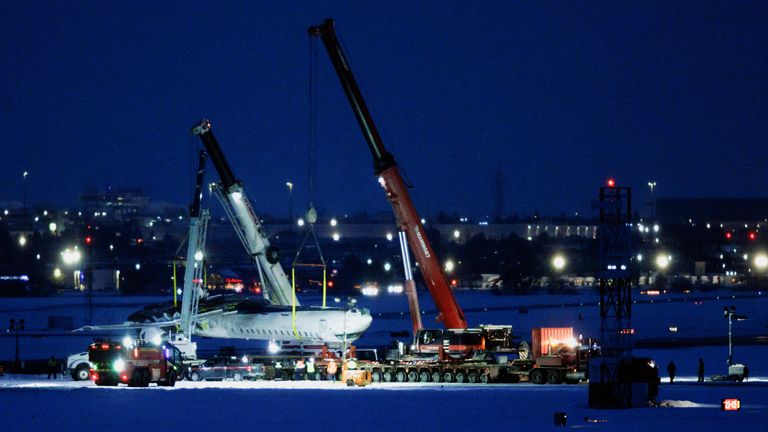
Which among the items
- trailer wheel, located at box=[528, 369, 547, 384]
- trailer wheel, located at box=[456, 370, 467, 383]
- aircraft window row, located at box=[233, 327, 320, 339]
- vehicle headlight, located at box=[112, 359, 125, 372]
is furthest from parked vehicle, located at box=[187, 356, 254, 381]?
trailer wheel, located at box=[528, 369, 547, 384]

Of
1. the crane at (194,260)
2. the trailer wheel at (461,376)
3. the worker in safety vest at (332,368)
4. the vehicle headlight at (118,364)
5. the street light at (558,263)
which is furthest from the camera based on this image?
the street light at (558,263)

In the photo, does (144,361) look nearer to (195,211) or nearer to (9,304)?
(195,211)

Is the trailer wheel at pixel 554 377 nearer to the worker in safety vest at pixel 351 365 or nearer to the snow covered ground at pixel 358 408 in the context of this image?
the snow covered ground at pixel 358 408

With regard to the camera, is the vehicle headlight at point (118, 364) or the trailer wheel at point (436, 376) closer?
the vehicle headlight at point (118, 364)

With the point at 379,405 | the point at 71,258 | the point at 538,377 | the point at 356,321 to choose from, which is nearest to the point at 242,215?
the point at 356,321

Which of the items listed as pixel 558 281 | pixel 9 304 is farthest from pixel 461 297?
pixel 9 304

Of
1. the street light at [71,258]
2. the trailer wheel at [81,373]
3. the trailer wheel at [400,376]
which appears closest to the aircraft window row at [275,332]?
the trailer wheel at [400,376]

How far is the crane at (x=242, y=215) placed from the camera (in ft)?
216

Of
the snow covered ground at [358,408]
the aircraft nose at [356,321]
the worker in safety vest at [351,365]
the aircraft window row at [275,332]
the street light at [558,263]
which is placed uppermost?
the street light at [558,263]

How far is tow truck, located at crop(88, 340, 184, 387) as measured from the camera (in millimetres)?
46375

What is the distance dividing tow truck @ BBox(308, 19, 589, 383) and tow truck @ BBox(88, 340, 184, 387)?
7974mm

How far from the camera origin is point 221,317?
65.1 m

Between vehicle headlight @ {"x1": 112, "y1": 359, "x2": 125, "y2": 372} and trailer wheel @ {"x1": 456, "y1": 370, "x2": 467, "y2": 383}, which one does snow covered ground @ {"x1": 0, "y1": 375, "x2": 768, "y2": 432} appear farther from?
trailer wheel @ {"x1": 456, "y1": 370, "x2": 467, "y2": 383}

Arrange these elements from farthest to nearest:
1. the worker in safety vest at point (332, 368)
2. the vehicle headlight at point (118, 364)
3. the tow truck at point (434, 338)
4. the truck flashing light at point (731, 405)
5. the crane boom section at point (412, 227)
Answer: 1. the crane boom section at point (412, 227)
2. the worker in safety vest at point (332, 368)
3. the tow truck at point (434, 338)
4. the vehicle headlight at point (118, 364)
5. the truck flashing light at point (731, 405)
